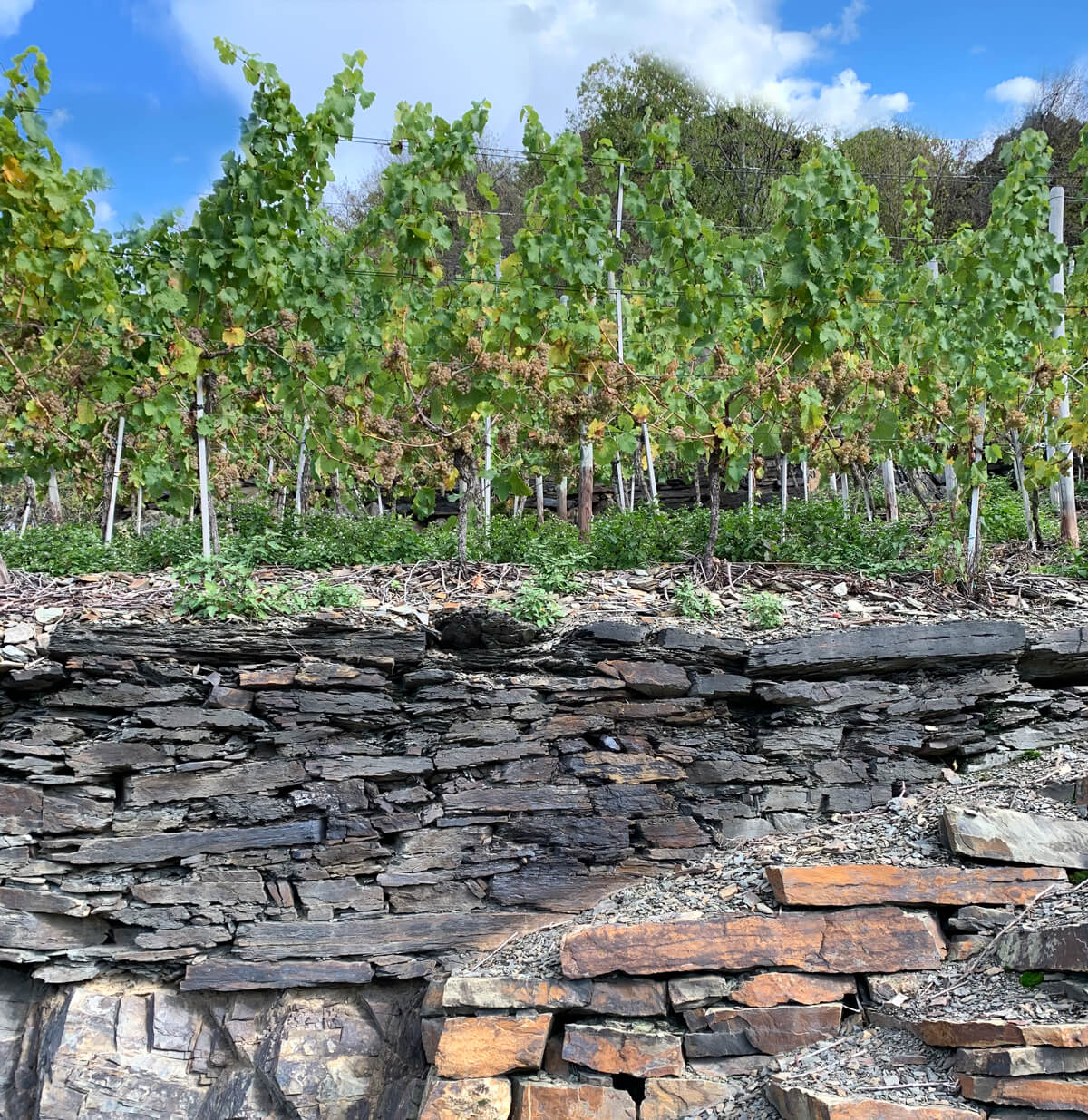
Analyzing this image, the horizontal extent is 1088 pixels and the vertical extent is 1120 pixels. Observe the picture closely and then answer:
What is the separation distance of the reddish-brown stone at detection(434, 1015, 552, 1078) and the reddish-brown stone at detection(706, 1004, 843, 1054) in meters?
0.84

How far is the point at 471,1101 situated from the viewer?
12.3ft

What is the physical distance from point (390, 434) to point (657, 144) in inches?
101

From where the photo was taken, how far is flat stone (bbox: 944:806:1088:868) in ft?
12.3

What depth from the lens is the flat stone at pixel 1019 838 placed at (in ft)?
12.3

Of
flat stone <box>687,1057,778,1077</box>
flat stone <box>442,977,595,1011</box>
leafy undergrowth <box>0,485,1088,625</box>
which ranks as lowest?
flat stone <box>687,1057,778,1077</box>

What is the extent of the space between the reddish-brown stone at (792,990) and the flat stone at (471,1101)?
43.2 inches

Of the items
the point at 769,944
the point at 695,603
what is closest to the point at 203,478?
the point at 695,603

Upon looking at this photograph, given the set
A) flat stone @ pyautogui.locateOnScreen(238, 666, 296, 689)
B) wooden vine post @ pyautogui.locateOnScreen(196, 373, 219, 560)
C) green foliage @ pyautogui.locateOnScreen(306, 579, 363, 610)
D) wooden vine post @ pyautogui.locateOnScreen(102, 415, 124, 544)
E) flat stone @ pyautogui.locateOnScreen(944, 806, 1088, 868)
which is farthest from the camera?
wooden vine post @ pyautogui.locateOnScreen(102, 415, 124, 544)

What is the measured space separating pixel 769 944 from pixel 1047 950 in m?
1.06

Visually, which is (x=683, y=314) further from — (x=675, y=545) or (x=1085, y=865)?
(x=1085, y=865)

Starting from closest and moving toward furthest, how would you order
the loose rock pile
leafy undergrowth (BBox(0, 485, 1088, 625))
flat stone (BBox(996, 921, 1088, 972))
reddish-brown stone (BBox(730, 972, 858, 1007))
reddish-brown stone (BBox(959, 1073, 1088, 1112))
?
1. reddish-brown stone (BBox(959, 1073, 1088, 1112))
2. flat stone (BBox(996, 921, 1088, 972))
3. the loose rock pile
4. reddish-brown stone (BBox(730, 972, 858, 1007))
5. leafy undergrowth (BBox(0, 485, 1088, 625))

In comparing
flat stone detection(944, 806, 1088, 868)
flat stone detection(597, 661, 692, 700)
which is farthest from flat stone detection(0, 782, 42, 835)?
flat stone detection(944, 806, 1088, 868)

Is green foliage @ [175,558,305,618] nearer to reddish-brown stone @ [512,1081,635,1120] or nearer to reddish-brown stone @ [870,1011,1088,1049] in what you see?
reddish-brown stone @ [512,1081,635,1120]

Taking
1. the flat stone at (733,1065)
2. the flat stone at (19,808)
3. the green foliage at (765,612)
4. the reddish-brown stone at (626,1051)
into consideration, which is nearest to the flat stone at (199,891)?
the flat stone at (19,808)
